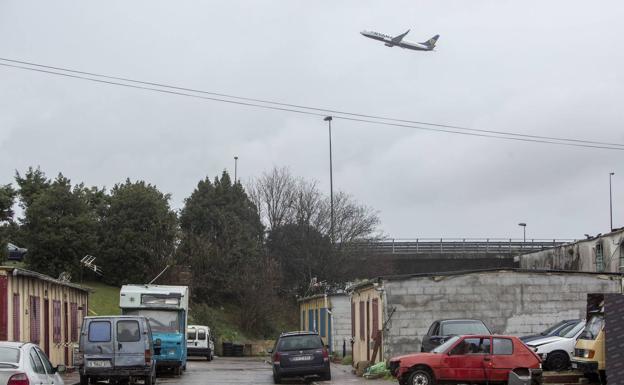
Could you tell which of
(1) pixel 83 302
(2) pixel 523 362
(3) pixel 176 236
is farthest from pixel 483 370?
(3) pixel 176 236

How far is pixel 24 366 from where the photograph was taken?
13.7 m

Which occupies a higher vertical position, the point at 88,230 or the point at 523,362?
the point at 88,230

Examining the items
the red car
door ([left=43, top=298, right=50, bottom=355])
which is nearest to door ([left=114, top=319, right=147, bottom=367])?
door ([left=43, top=298, right=50, bottom=355])

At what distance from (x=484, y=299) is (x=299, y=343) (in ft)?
21.9

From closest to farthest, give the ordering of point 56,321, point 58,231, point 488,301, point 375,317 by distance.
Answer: point 488,301
point 56,321
point 375,317
point 58,231

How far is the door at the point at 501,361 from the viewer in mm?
21297

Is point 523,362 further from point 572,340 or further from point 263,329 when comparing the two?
point 263,329

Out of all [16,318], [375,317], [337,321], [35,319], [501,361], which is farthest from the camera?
[337,321]

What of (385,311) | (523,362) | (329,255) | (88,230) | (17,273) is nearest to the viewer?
(523,362)

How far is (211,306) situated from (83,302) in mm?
24530

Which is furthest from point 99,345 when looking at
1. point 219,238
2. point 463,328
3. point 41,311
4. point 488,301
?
point 219,238

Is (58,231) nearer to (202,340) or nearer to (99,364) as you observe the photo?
(202,340)

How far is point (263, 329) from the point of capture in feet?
203

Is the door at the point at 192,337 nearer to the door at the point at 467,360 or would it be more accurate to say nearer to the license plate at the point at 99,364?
the license plate at the point at 99,364
